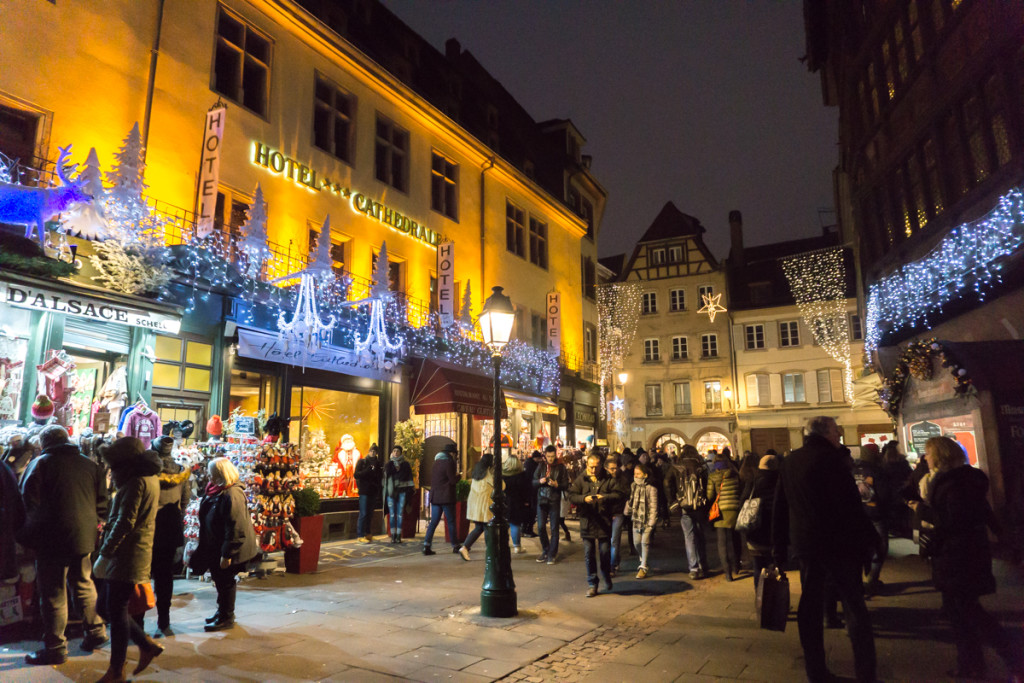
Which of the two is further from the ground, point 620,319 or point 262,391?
point 620,319

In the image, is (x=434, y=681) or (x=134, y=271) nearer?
(x=434, y=681)

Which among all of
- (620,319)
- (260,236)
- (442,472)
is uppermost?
(620,319)

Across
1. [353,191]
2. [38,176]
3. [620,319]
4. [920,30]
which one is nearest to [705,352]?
[620,319]

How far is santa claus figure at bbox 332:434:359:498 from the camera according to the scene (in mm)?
14963

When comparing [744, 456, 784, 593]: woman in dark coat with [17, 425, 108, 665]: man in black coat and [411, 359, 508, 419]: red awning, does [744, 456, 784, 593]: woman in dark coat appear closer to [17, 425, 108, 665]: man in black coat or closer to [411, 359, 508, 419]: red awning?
[17, 425, 108, 665]: man in black coat

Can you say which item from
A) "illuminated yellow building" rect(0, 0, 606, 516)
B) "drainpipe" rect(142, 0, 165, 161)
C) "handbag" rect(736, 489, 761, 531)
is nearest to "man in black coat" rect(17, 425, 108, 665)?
"handbag" rect(736, 489, 761, 531)

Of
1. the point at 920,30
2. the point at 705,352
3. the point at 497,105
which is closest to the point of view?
the point at 920,30

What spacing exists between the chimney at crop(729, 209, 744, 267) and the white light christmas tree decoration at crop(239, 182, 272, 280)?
36.1 meters

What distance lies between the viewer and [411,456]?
1539 cm

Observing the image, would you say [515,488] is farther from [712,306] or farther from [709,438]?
[709,438]

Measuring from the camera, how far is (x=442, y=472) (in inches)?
479

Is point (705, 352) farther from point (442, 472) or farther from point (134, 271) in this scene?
point (134, 271)

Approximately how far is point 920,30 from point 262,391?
16.3 metres

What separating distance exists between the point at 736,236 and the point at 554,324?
2370cm
